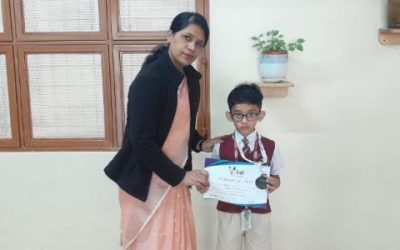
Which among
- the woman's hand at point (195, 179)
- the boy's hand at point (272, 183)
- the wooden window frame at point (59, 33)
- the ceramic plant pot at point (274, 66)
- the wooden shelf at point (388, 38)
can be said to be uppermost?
the wooden window frame at point (59, 33)

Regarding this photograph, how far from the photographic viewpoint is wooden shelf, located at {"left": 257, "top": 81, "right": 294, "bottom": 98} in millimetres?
1858

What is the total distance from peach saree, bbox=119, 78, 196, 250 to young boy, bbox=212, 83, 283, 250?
181mm

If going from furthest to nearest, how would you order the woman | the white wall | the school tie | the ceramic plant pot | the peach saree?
1. the white wall
2. the ceramic plant pot
3. the school tie
4. the peach saree
5. the woman

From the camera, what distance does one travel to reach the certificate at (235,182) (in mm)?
1580

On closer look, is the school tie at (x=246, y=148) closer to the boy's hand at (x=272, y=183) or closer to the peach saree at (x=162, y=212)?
the boy's hand at (x=272, y=183)

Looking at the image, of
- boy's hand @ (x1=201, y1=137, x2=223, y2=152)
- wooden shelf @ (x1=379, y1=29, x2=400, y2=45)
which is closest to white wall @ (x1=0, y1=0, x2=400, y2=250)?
wooden shelf @ (x1=379, y1=29, x2=400, y2=45)

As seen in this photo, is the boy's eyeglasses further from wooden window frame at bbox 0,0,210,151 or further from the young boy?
wooden window frame at bbox 0,0,210,151

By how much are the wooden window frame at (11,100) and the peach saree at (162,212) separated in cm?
82

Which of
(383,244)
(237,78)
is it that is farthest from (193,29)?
(383,244)

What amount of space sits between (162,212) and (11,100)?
1.01 meters

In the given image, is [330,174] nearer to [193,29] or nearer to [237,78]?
[237,78]

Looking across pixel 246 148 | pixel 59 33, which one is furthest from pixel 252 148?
pixel 59 33

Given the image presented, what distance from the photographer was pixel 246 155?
65.0 inches

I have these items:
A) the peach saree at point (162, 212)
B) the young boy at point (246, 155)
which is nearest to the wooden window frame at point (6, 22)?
the peach saree at point (162, 212)
